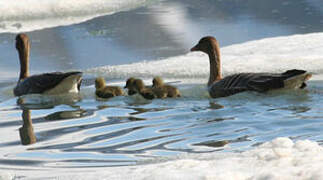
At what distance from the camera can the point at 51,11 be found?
61.7ft

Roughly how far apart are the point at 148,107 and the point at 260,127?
1.96 m

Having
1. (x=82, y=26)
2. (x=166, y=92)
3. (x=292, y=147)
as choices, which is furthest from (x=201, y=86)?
(x=82, y=26)

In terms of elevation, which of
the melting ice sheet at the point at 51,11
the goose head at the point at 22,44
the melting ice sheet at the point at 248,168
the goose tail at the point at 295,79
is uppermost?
the melting ice sheet at the point at 248,168

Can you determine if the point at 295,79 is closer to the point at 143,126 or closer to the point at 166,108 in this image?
the point at 166,108

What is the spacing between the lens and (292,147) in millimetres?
5270

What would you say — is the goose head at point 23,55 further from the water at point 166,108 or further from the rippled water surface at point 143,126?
the rippled water surface at point 143,126

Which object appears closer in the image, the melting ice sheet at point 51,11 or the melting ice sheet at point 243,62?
the melting ice sheet at point 243,62

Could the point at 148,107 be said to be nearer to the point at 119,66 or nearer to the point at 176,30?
the point at 119,66

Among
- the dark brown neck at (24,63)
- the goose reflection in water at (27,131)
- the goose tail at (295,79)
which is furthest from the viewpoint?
the dark brown neck at (24,63)

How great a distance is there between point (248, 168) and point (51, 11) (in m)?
14.4

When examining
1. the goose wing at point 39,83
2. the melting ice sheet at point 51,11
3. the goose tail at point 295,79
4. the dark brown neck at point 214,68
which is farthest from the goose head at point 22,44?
the melting ice sheet at point 51,11

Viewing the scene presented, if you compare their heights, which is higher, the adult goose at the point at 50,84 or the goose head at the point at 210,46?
the goose head at the point at 210,46

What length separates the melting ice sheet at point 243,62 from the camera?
10.9 m

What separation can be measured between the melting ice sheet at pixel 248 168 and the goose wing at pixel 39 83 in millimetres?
4228
